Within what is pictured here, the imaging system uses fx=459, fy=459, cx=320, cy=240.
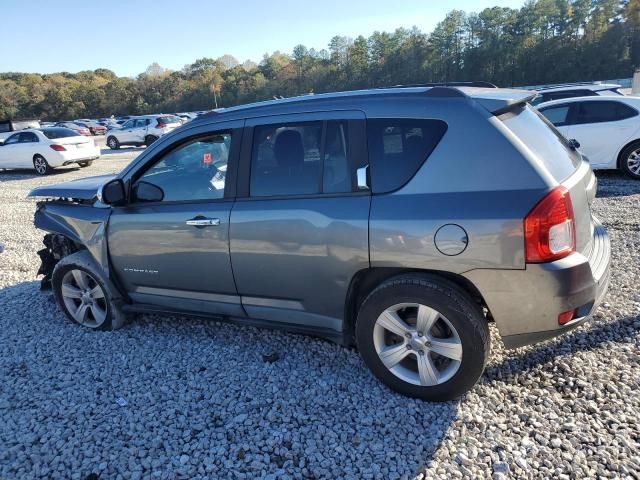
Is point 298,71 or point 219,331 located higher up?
point 298,71

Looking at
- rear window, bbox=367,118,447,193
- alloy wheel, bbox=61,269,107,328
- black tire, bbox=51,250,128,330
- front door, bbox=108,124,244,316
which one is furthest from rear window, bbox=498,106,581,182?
alloy wheel, bbox=61,269,107,328

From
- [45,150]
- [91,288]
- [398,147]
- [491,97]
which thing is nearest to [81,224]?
[91,288]

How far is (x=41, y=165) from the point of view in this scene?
1580 cm

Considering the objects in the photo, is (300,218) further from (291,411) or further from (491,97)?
(491,97)

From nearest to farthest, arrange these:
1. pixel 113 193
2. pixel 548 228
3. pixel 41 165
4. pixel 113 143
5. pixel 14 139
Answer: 1. pixel 548 228
2. pixel 113 193
3. pixel 41 165
4. pixel 14 139
5. pixel 113 143

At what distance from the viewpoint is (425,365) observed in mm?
2828

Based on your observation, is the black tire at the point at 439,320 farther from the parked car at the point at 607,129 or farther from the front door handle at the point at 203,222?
the parked car at the point at 607,129

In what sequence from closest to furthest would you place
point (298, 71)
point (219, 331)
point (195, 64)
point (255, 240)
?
point (255, 240), point (219, 331), point (298, 71), point (195, 64)

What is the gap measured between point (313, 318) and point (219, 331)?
1.23 meters

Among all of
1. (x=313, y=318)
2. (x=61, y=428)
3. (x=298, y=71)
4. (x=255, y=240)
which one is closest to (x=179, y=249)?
(x=255, y=240)

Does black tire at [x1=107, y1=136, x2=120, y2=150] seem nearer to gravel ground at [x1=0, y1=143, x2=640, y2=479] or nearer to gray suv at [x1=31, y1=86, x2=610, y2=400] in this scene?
gravel ground at [x1=0, y1=143, x2=640, y2=479]

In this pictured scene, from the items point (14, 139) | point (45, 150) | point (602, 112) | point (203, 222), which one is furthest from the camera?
point (14, 139)

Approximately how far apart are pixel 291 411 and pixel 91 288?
2.32 meters

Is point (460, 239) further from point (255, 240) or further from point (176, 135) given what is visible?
point (176, 135)
